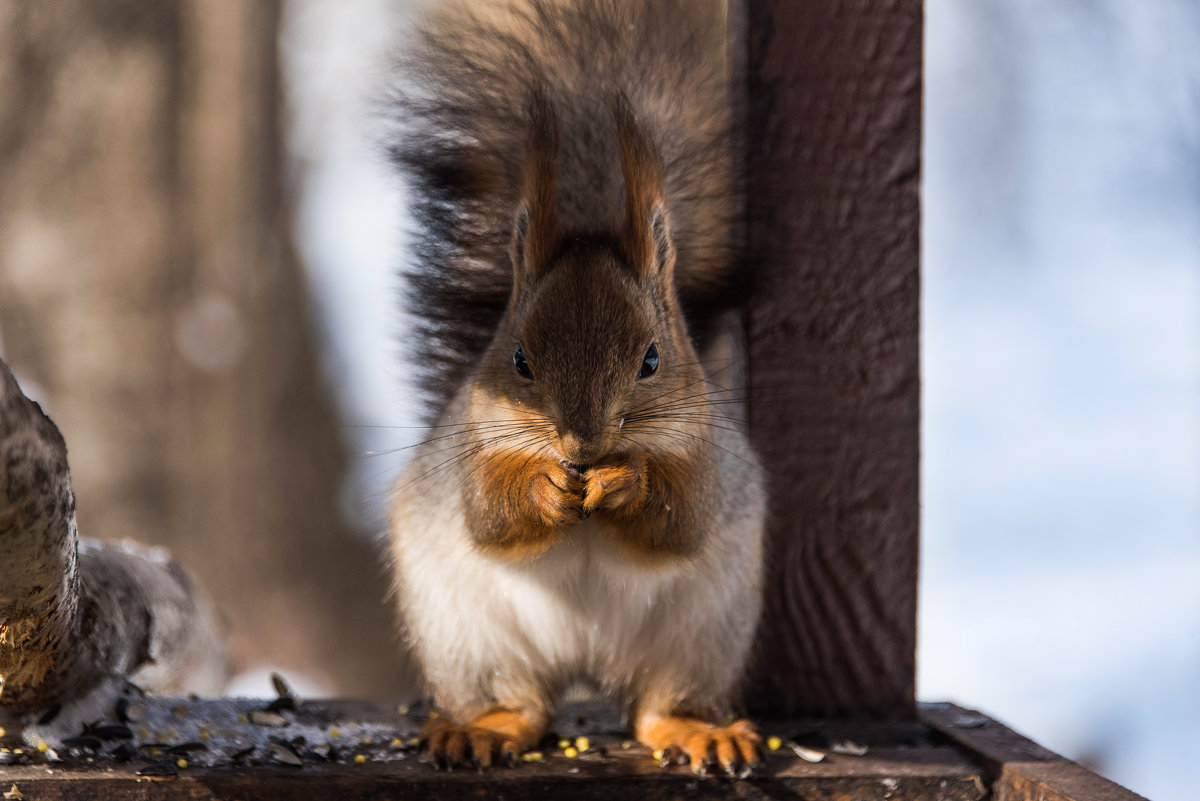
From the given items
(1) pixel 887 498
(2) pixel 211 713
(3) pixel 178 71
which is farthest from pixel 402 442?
(3) pixel 178 71

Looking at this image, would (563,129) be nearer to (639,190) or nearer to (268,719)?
(639,190)

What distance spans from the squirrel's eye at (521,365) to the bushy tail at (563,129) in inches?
10.1

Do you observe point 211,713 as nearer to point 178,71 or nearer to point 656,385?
point 656,385

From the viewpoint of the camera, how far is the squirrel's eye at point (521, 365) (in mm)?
1296

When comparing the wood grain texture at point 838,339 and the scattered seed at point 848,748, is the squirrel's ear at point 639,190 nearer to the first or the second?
the wood grain texture at point 838,339

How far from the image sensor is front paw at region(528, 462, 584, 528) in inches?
49.7

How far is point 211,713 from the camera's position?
4.92 feet

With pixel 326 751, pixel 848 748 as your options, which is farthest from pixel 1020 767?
pixel 326 751

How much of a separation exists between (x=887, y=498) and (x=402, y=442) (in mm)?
806

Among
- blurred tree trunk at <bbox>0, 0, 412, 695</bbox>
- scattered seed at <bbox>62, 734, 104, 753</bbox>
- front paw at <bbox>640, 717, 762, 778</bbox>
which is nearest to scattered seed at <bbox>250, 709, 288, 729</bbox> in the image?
scattered seed at <bbox>62, 734, 104, 753</bbox>

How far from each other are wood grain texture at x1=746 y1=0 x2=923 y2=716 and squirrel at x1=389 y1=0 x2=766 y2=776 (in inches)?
2.5

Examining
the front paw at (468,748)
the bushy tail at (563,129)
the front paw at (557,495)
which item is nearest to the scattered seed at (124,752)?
the front paw at (468,748)

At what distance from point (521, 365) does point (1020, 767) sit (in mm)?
767

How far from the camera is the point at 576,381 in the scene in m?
1.22
